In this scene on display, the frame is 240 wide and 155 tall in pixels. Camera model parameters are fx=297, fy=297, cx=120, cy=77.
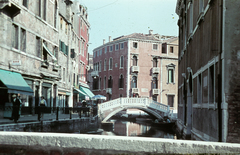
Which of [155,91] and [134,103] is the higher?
[155,91]

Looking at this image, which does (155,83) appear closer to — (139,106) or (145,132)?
(139,106)

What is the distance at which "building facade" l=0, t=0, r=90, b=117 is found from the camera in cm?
1314

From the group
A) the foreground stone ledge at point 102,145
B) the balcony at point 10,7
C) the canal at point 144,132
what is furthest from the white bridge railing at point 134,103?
the foreground stone ledge at point 102,145

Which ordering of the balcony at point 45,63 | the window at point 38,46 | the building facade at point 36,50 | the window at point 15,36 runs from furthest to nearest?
the balcony at point 45,63, the window at point 38,46, the window at point 15,36, the building facade at point 36,50

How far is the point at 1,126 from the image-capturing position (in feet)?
29.8

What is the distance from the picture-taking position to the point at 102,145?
267 cm

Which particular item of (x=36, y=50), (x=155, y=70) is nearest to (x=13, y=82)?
(x=36, y=50)

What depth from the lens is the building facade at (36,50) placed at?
1314cm

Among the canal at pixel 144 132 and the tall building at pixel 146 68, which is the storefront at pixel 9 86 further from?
the tall building at pixel 146 68

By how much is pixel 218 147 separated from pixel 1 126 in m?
7.96

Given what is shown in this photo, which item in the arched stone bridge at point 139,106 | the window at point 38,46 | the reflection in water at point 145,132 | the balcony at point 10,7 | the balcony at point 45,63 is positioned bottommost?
the reflection in water at point 145,132

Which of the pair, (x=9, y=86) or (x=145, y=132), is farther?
(x=145, y=132)

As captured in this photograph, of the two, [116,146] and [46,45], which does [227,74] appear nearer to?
[116,146]

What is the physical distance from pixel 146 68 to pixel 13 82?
98.0 feet
